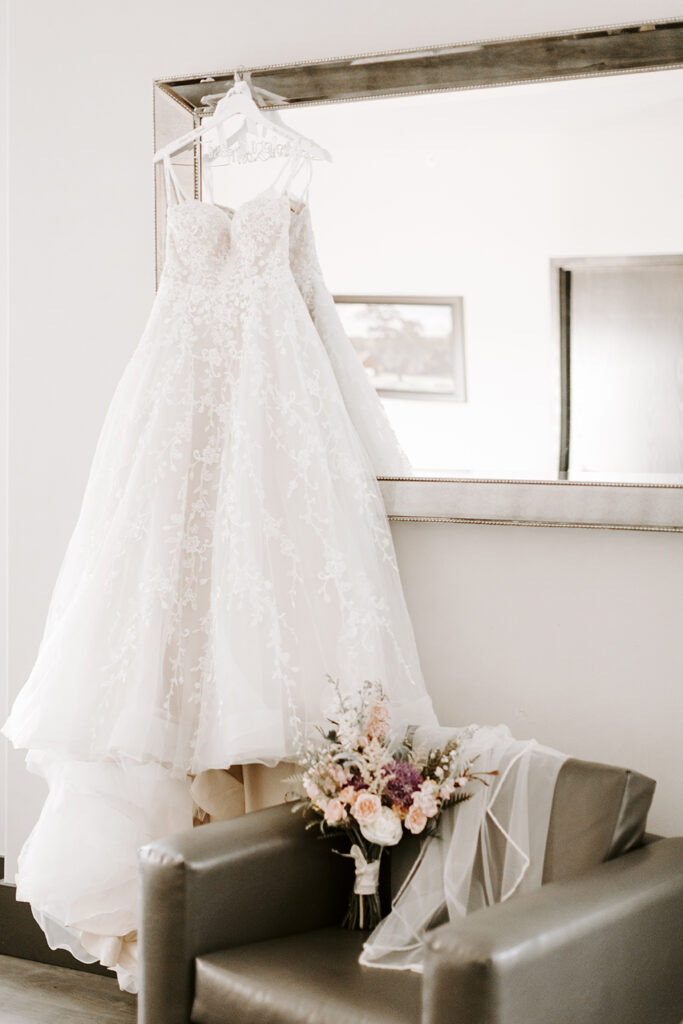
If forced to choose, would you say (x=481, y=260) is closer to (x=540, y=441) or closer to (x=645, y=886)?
(x=540, y=441)

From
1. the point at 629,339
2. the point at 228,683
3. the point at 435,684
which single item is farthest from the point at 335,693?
the point at 629,339

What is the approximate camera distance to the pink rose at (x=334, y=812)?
2018 mm

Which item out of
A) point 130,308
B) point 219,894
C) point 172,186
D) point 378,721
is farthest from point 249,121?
point 219,894

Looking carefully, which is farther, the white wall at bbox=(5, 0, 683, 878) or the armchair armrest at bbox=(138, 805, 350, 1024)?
the white wall at bbox=(5, 0, 683, 878)

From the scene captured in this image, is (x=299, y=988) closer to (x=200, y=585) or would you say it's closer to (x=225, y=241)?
(x=200, y=585)

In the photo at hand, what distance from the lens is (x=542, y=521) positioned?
7.86ft

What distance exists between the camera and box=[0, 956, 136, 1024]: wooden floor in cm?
263

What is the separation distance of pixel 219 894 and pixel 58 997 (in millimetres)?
1073

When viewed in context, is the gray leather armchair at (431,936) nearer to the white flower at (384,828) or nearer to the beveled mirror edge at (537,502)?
the white flower at (384,828)

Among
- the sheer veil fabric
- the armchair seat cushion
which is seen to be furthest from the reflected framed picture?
the armchair seat cushion

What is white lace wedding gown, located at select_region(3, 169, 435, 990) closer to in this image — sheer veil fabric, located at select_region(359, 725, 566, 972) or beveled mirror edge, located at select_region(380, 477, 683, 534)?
beveled mirror edge, located at select_region(380, 477, 683, 534)

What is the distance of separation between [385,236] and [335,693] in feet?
3.67

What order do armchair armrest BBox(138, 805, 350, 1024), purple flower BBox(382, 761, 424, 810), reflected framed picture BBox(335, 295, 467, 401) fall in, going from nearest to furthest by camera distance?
1. armchair armrest BBox(138, 805, 350, 1024)
2. purple flower BBox(382, 761, 424, 810)
3. reflected framed picture BBox(335, 295, 467, 401)

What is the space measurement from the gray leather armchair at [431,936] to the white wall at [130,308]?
41 centimetres
